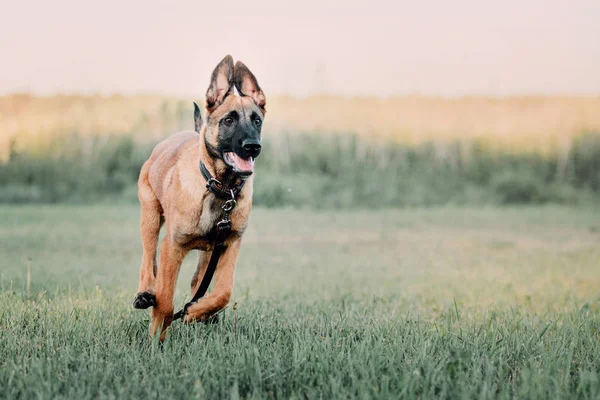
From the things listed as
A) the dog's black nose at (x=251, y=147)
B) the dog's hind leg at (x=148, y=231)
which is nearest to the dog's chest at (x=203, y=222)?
the dog's black nose at (x=251, y=147)

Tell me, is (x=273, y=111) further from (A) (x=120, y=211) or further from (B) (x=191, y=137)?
(B) (x=191, y=137)

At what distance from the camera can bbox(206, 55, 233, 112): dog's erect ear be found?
5520mm

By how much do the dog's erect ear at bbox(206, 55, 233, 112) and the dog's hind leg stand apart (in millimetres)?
1514

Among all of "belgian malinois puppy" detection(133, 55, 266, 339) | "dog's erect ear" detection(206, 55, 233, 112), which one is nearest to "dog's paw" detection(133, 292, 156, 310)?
"belgian malinois puppy" detection(133, 55, 266, 339)

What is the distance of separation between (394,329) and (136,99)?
23.5 m

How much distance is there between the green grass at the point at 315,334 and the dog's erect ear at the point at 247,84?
1831 millimetres

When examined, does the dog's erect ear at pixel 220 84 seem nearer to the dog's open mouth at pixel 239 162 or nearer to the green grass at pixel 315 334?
the dog's open mouth at pixel 239 162

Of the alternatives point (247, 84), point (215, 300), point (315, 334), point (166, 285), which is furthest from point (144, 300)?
point (247, 84)

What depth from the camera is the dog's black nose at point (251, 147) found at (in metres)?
5.16

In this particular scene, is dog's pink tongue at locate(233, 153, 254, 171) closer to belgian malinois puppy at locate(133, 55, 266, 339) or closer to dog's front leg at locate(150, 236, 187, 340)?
belgian malinois puppy at locate(133, 55, 266, 339)

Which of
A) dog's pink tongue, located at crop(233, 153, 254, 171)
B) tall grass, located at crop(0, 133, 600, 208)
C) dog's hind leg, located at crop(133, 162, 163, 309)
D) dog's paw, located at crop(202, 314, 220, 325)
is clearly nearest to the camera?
dog's pink tongue, located at crop(233, 153, 254, 171)

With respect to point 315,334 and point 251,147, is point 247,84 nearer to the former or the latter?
point 251,147

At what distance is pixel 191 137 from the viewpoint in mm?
6602

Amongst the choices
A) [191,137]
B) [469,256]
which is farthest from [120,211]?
[191,137]
